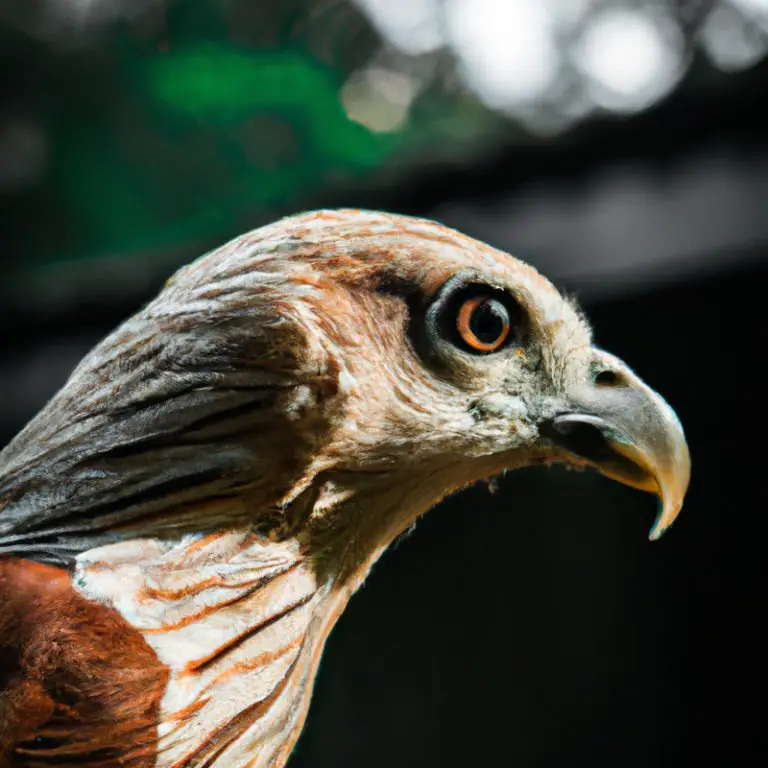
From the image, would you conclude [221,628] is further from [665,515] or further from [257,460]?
[665,515]

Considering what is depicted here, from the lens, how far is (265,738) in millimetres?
1222

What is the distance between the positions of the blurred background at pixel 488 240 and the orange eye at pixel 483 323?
7.35ft

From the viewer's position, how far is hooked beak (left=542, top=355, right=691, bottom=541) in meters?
1.41

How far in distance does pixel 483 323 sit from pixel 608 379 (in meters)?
0.25

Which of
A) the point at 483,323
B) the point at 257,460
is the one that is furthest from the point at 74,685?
the point at 483,323

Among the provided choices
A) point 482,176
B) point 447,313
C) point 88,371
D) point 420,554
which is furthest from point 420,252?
point 420,554

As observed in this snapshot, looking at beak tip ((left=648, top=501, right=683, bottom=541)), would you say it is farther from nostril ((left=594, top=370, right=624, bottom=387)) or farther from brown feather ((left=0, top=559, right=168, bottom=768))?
brown feather ((left=0, top=559, right=168, bottom=768))

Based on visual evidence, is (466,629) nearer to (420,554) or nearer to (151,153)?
(420,554)

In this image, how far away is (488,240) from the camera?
4090 millimetres

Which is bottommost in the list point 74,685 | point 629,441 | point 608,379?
point 74,685

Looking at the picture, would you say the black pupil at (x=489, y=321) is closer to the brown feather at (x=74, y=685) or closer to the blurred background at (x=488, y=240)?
the brown feather at (x=74, y=685)

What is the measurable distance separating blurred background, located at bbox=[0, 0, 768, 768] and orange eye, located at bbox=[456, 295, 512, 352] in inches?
88.2

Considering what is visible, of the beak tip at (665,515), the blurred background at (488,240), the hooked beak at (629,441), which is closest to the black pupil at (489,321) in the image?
the hooked beak at (629,441)

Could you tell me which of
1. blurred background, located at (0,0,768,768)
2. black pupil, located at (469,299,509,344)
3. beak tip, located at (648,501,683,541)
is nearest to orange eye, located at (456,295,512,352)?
black pupil, located at (469,299,509,344)
